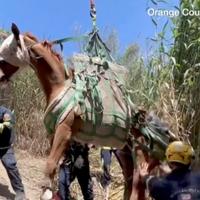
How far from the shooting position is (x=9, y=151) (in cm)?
820

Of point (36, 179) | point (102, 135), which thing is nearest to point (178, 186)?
point (102, 135)

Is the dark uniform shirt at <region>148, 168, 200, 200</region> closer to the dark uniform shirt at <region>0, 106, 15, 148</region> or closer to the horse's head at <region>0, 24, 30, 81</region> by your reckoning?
the horse's head at <region>0, 24, 30, 81</region>

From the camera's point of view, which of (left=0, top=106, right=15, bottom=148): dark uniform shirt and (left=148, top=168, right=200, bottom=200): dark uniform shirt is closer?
(left=148, top=168, right=200, bottom=200): dark uniform shirt

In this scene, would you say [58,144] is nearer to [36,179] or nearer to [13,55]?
[13,55]

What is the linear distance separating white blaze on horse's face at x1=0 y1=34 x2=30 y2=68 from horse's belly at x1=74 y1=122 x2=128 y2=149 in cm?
77

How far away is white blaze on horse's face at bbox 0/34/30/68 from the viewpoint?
17.2 feet

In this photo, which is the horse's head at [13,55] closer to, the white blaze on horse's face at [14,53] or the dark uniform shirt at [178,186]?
the white blaze on horse's face at [14,53]

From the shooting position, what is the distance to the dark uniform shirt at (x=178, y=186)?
3941 millimetres

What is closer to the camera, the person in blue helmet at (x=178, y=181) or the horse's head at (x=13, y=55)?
the person in blue helmet at (x=178, y=181)

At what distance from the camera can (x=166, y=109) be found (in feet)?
18.8

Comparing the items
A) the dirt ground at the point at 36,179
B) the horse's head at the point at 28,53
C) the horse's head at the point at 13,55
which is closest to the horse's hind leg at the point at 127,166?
the dirt ground at the point at 36,179

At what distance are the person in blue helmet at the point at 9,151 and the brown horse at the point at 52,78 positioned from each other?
255 cm

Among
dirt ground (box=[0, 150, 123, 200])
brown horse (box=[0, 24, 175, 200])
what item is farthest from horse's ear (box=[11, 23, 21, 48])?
dirt ground (box=[0, 150, 123, 200])

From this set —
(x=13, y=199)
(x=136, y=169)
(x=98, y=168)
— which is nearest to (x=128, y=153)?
(x=136, y=169)
